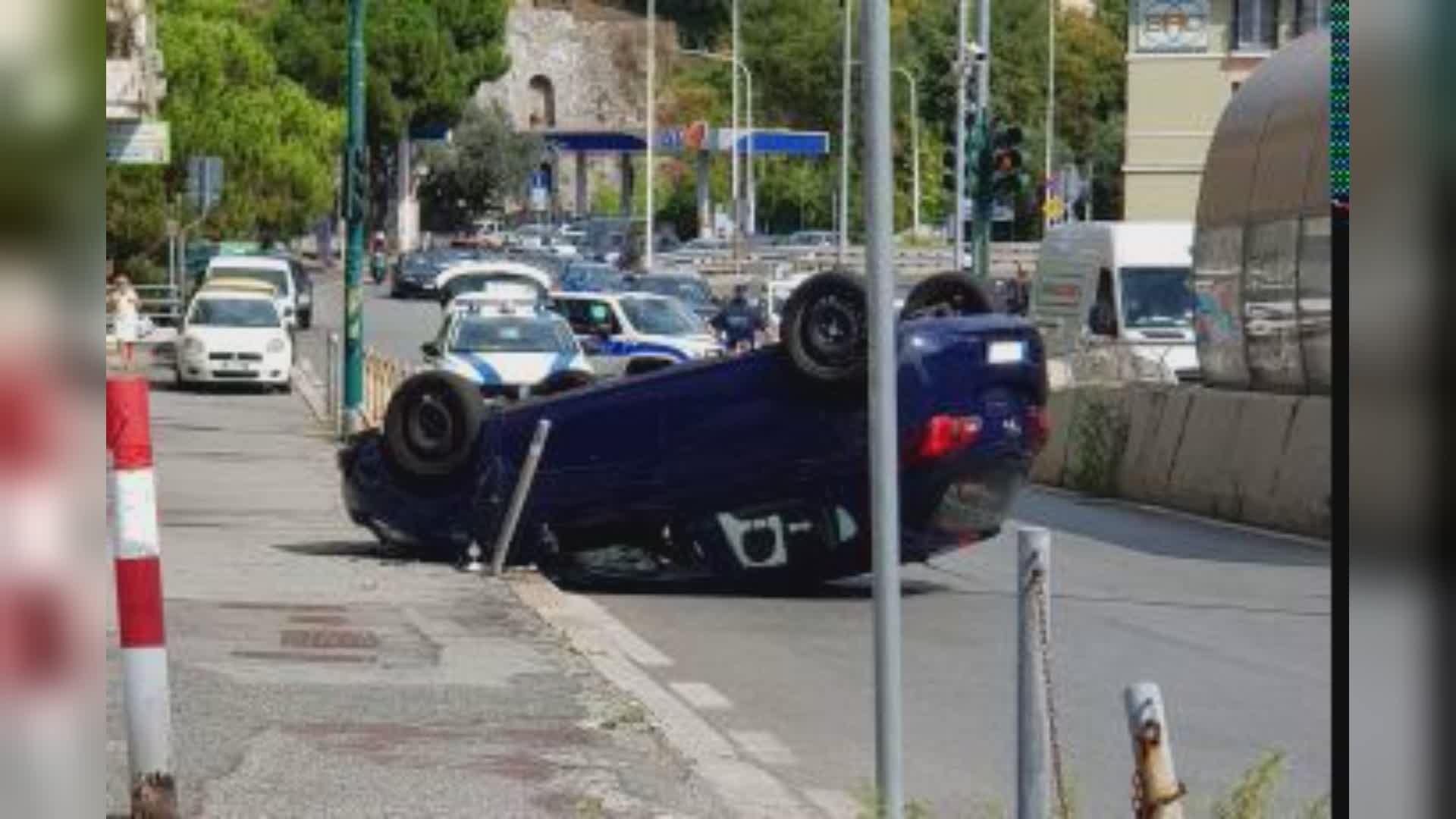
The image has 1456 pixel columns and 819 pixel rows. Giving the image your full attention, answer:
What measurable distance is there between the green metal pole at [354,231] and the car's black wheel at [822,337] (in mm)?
16970

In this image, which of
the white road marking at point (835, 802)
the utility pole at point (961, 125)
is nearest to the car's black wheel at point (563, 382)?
the white road marking at point (835, 802)

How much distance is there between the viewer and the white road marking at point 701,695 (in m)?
12.5

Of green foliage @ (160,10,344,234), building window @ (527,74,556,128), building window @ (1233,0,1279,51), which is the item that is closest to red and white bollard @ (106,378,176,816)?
green foliage @ (160,10,344,234)

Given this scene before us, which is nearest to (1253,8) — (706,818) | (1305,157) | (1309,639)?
(1305,157)

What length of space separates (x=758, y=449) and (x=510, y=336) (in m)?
17.7

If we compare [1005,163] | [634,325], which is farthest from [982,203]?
[634,325]

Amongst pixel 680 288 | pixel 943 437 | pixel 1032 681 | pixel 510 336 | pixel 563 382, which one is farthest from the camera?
pixel 680 288

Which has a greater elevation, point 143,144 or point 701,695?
point 143,144

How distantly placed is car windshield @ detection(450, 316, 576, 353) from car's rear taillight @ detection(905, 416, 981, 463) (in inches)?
686

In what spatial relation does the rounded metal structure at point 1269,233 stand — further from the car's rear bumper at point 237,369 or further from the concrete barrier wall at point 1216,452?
the car's rear bumper at point 237,369

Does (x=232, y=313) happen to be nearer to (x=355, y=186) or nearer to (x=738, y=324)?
(x=738, y=324)

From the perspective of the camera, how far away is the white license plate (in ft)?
54.5

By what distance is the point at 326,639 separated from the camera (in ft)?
46.1

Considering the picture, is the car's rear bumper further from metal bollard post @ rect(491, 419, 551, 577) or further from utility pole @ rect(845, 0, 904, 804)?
utility pole @ rect(845, 0, 904, 804)
